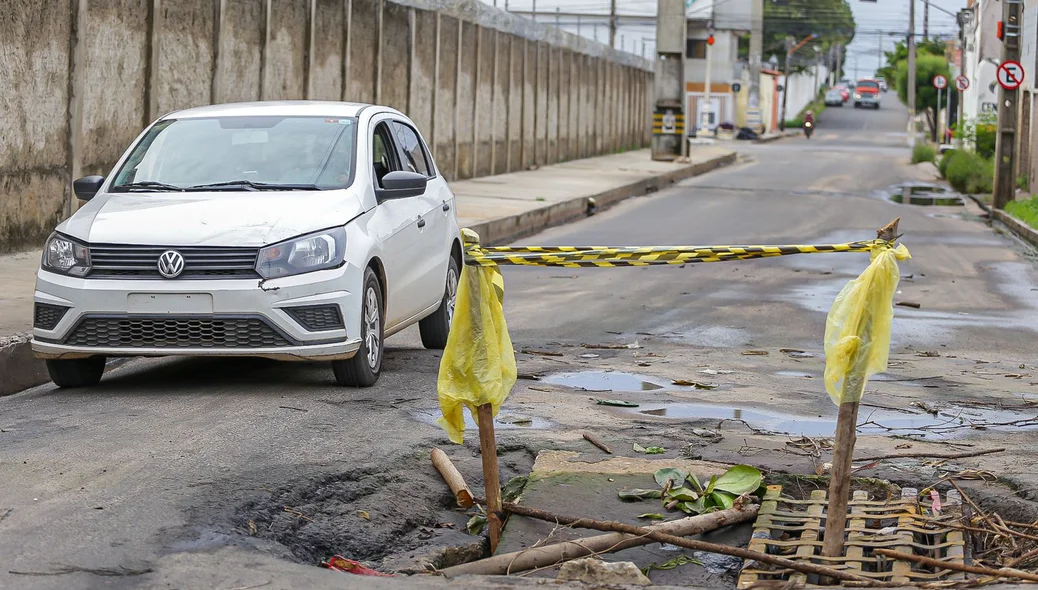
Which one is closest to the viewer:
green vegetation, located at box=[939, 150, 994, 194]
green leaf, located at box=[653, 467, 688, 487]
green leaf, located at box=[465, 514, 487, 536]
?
green leaf, located at box=[465, 514, 487, 536]

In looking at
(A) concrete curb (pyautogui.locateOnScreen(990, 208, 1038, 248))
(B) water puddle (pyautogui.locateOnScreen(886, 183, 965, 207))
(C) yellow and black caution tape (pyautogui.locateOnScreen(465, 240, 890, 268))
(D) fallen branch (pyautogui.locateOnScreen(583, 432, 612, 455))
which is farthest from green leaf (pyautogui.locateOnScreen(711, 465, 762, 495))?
(B) water puddle (pyautogui.locateOnScreen(886, 183, 965, 207))

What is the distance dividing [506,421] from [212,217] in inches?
78.7

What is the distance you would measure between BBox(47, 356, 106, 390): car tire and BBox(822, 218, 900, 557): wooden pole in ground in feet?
14.8

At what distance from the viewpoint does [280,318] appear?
7184 millimetres

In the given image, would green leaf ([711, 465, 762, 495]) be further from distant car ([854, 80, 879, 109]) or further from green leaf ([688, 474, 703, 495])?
distant car ([854, 80, 879, 109])

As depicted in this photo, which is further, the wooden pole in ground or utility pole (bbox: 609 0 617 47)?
utility pole (bbox: 609 0 617 47)

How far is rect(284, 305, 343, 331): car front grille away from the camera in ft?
23.7

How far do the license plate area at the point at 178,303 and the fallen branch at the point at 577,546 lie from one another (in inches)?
103

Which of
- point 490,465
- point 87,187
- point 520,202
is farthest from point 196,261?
point 520,202

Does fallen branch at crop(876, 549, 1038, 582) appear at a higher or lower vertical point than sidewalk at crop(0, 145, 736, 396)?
lower

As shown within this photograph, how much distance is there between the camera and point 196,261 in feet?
23.6

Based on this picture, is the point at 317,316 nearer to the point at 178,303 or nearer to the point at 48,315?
the point at 178,303

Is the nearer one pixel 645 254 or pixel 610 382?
pixel 645 254

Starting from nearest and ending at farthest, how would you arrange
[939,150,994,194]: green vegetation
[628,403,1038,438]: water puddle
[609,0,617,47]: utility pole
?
[628,403,1038,438]: water puddle < [939,150,994,194]: green vegetation < [609,0,617,47]: utility pole
